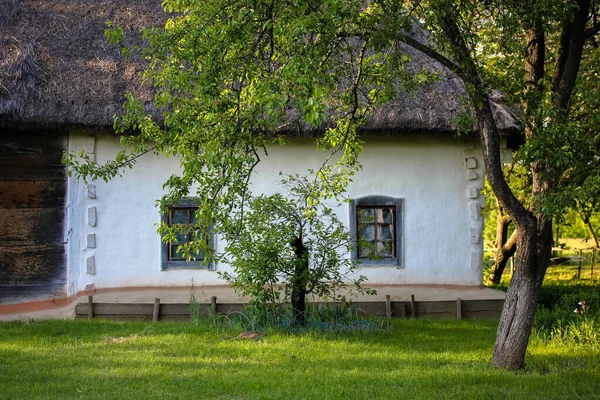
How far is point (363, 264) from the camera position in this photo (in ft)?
34.8

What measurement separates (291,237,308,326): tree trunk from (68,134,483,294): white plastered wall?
85.7 inches

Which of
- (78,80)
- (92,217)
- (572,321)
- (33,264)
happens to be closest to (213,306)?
(92,217)

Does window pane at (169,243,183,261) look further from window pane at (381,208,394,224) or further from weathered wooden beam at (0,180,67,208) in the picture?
window pane at (381,208,394,224)

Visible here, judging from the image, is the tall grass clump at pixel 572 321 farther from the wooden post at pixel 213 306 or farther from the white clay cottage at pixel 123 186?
the wooden post at pixel 213 306

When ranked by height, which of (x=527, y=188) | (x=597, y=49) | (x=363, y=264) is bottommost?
(x=363, y=264)

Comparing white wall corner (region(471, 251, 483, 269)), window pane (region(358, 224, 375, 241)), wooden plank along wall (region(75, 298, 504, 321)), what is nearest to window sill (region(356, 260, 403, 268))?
window pane (region(358, 224, 375, 241))

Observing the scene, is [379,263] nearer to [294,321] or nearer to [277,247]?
[294,321]

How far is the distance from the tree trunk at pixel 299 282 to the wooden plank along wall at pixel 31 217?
3.55 m

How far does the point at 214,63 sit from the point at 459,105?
18.0ft

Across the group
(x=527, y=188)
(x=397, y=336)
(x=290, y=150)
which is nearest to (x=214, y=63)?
(x=397, y=336)

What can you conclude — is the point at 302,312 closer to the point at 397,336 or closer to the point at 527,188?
the point at 397,336

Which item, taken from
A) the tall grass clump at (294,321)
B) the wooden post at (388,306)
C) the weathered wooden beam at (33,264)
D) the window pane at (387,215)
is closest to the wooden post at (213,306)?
the tall grass clump at (294,321)

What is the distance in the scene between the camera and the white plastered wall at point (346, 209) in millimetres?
10367

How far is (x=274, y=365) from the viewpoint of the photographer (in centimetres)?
703
